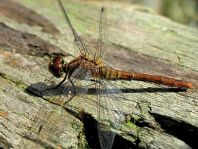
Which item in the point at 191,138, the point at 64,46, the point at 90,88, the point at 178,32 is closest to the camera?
the point at 191,138

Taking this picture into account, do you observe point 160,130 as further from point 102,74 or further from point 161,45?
point 161,45

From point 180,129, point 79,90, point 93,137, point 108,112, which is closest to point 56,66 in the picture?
point 79,90

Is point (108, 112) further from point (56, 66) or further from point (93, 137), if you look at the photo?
point (56, 66)

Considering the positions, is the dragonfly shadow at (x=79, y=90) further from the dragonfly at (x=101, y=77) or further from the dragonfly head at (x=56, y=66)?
the dragonfly head at (x=56, y=66)

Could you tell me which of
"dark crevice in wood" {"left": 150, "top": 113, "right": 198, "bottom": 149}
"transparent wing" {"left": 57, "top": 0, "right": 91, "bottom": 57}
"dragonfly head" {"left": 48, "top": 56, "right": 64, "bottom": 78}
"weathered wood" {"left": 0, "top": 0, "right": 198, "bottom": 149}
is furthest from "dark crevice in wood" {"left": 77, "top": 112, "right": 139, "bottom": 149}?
"transparent wing" {"left": 57, "top": 0, "right": 91, "bottom": 57}

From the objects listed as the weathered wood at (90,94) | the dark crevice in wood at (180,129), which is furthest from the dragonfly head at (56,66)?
the dark crevice in wood at (180,129)

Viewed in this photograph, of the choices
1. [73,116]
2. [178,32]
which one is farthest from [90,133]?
[178,32]

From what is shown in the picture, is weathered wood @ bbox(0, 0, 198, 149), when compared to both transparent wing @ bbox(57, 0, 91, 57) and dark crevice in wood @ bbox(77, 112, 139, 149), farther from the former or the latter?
transparent wing @ bbox(57, 0, 91, 57)

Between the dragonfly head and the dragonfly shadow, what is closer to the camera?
the dragonfly shadow
